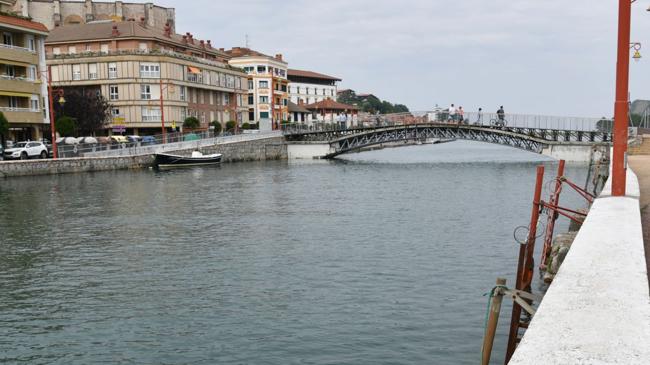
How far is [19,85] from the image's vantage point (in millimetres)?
59656

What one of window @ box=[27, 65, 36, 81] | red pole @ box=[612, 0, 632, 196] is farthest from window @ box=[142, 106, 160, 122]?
red pole @ box=[612, 0, 632, 196]

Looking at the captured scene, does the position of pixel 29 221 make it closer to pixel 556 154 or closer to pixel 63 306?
pixel 63 306

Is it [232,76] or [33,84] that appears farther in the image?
[232,76]

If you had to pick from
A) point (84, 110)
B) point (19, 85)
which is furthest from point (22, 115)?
point (84, 110)

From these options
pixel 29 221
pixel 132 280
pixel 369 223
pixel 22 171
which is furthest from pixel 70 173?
pixel 132 280

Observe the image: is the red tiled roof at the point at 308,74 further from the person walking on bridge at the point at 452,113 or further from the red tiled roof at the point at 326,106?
the person walking on bridge at the point at 452,113

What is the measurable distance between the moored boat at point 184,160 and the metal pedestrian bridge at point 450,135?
1442 cm

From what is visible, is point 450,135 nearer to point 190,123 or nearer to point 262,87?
point 190,123

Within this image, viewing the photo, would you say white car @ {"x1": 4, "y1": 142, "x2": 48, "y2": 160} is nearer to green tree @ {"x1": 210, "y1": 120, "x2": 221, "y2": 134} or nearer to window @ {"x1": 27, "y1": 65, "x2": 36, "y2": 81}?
window @ {"x1": 27, "y1": 65, "x2": 36, "y2": 81}

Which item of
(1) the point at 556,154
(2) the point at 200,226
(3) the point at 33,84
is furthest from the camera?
(1) the point at 556,154

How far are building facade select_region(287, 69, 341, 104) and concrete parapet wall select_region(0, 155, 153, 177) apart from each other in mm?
95754

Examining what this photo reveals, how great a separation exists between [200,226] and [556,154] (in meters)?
52.9

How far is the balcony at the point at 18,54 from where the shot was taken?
57.6 metres

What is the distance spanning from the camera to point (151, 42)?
272 feet
